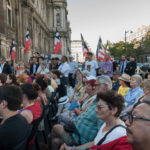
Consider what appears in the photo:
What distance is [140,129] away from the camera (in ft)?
3.67

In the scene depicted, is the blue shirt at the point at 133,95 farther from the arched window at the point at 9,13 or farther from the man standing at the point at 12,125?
the arched window at the point at 9,13

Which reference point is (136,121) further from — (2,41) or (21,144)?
(2,41)

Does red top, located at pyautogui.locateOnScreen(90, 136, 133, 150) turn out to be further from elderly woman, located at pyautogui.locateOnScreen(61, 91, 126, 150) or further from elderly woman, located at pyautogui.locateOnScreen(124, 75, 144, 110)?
elderly woman, located at pyautogui.locateOnScreen(124, 75, 144, 110)

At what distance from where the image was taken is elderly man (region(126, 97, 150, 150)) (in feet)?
3.59

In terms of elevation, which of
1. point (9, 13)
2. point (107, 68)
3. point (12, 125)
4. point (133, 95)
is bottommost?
point (133, 95)

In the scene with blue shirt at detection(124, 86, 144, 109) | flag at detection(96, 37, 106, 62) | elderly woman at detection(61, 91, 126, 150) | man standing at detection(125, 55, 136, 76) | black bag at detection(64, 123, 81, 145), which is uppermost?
flag at detection(96, 37, 106, 62)

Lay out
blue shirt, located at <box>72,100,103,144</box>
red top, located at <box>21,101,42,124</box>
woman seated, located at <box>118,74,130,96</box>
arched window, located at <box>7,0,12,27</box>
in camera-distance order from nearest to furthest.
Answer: blue shirt, located at <box>72,100,103,144</box> → red top, located at <box>21,101,42,124</box> → woman seated, located at <box>118,74,130,96</box> → arched window, located at <box>7,0,12,27</box>

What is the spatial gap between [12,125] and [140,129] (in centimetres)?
154

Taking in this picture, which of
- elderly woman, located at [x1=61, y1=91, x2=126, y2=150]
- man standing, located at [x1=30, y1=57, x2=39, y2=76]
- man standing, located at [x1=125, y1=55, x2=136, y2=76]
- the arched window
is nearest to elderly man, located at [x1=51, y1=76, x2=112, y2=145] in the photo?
elderly woman, located at [x1=61, y1=91, x2=126, y2=150]

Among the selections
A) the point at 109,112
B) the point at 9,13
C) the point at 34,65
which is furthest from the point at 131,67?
the point at 9,13

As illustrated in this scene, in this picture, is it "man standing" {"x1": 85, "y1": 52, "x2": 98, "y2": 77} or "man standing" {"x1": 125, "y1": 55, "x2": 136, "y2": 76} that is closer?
"man standing" {"x1": 85, "y1": 52, "x2": 98, "y2": 77}

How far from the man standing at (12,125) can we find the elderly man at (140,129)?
143 cm

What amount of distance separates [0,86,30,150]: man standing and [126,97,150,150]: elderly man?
143cm

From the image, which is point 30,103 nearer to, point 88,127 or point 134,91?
point 88,127
